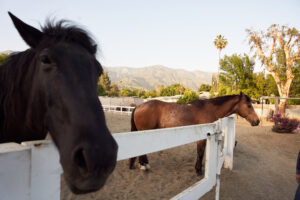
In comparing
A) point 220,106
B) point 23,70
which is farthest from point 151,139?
point 220,106

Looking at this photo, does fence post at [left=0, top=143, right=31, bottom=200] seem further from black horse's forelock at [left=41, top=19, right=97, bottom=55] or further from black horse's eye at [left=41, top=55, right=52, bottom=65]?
black horse's forelock at [left=41, top=19, right=97, bottom=55]

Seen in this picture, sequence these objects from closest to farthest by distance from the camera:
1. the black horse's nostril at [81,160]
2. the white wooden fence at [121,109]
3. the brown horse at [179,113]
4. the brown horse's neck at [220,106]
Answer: the black horse's nostril at [81,160] → the brown horse at [179,113] → the brown horse's neck at [220,106] → the white wooden fence at [121,109]

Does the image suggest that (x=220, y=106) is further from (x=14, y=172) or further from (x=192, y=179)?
(x=14, y=172)

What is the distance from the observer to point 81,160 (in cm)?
81

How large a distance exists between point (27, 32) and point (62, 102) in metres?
0.70

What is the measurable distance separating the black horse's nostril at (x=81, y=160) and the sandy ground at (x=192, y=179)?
287cm

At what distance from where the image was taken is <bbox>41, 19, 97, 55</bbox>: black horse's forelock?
1.22 meters

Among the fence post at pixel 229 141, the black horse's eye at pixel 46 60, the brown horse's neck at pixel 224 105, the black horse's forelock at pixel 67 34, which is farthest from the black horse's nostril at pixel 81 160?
the brown horse's neck at pixel 224 105

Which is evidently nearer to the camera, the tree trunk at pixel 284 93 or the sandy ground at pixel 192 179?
the sandy ground at pixel 192 179

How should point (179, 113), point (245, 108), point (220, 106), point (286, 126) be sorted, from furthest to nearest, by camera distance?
point (286, 126) → point (245, 108) → point (220, 106) → point (179, 113)

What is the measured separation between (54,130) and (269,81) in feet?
114

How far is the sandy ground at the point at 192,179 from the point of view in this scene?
3416mm

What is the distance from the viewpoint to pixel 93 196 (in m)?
3.24

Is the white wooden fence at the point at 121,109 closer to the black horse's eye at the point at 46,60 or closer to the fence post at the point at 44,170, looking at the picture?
the black horse's eye at the point at 46,60
